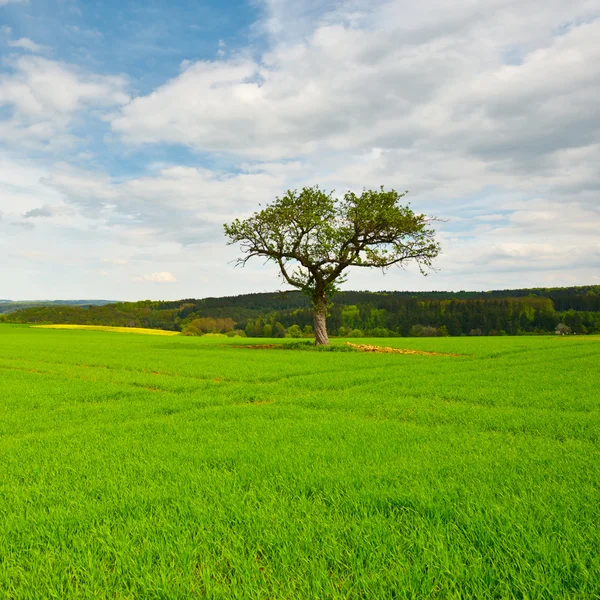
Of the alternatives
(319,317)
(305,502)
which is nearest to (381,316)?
(319,317)

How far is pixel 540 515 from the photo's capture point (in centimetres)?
509

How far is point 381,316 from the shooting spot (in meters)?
122

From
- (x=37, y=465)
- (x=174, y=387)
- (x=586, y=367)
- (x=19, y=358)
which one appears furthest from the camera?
(x=19, y=358)

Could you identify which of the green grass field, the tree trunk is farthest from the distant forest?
the green grass field

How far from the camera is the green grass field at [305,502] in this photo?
4.00 metres

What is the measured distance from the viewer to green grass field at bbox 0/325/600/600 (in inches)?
158

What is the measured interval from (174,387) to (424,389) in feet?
33.2

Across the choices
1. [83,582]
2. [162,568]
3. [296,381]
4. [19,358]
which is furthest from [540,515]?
[19,358]

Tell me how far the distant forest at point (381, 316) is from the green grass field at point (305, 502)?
254 feet

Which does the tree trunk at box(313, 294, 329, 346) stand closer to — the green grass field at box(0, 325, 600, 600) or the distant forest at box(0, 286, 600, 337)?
the green grass field at box(0, 325, 600, 600)

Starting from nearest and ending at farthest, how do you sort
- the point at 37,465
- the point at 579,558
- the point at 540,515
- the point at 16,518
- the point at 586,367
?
the point at 579,558 → the point at 540,515 → the point at 16,518 → the point at 37,465 → the point at 586,367

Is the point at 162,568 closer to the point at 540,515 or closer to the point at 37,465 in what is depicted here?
the point at 540,515

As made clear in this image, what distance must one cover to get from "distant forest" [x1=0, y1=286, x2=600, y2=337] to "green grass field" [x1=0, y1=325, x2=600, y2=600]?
77.4 m

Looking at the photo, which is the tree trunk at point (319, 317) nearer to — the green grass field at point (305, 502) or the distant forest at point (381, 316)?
the green grass field at point (305, 502)
